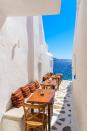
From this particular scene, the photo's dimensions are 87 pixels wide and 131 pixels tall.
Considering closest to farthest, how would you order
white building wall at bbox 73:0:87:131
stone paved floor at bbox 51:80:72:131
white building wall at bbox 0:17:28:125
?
1. white building wall at bbox 73:0:87:131
2. white building wall at bbox 0:17:28:125
3. stone paved floor at bbox 51:80:72:131

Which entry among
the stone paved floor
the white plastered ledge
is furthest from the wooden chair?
the white plastered ledge

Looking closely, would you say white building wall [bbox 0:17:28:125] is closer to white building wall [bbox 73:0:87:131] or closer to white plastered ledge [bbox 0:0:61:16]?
white plastered ledge [bbox 0:0:61:16]

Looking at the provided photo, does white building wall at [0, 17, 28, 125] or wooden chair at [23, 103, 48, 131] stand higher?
white building wall at [0, 17, 28, 125]

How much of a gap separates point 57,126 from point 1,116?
1643mm

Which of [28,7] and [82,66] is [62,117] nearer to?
[82,66]

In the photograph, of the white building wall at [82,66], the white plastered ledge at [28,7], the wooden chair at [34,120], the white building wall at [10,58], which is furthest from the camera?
the white building wall at [10,58]

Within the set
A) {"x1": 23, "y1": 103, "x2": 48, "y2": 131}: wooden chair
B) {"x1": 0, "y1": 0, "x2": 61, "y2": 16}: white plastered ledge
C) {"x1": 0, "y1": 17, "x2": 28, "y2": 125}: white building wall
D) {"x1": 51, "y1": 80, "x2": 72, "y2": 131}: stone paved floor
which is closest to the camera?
{"x1": 23, "y1": 103, "x2": 48, "y2": 131}: wooden chair

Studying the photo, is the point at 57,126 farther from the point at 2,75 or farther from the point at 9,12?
the point at 9,12

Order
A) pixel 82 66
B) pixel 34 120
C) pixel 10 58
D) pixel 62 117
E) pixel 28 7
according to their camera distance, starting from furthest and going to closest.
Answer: pixel 62 117, pixel 10 58, pixel 28 7, pixel 34 120, pixel 82 66

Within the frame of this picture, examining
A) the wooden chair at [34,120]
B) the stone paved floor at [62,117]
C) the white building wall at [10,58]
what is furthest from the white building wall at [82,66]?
the white building wall at [10,58]

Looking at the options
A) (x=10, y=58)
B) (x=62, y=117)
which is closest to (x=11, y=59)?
(x=10, y=58)

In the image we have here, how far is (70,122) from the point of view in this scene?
5.46 m

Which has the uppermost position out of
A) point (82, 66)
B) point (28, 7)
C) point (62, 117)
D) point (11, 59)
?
point (28, 7)

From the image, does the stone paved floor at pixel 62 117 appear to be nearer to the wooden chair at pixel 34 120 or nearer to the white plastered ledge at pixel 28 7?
the wooden chair at pixel 34 120
